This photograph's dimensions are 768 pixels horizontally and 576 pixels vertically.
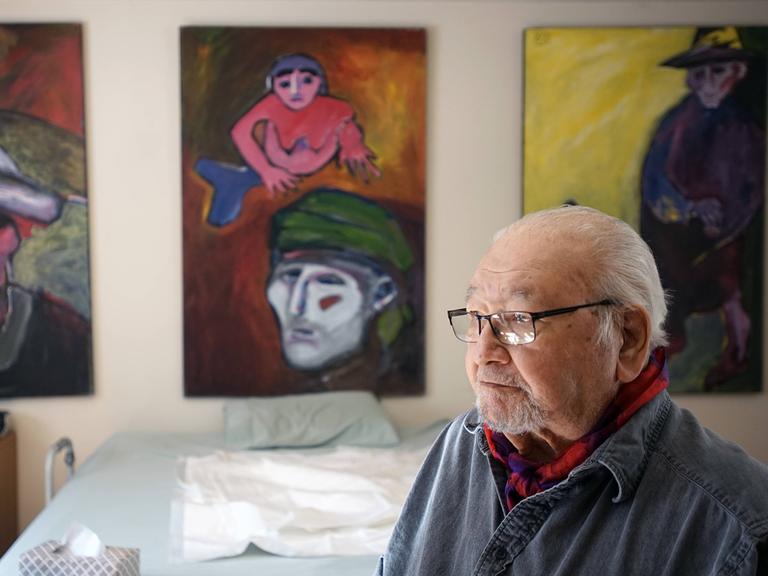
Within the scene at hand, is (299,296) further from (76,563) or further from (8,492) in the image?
(76,563)

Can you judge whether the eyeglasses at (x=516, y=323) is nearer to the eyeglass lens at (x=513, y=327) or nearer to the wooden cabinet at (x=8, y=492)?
the eyeglass lens at (x=513, y=327)

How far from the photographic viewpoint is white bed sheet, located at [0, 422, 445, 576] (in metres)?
2.28

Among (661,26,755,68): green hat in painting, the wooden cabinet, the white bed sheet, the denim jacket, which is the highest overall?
(661,26,755,68): green hat in painting

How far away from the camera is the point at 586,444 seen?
52.2 inches

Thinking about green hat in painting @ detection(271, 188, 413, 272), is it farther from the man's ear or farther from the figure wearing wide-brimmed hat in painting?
the man's ear

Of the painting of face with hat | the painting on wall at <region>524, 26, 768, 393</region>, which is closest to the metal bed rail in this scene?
the painting of face with hat

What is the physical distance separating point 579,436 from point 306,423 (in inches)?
90.4

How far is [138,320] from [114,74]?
0.96m

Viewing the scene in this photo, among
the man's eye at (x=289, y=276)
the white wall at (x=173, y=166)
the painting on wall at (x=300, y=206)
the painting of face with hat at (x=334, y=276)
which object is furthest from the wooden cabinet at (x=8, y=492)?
the man's eye at (x=289, y=276)

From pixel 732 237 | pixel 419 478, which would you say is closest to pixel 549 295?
pixel 419 478

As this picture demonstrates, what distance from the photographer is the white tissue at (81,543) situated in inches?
79.3

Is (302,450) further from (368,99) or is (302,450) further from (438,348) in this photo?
(368,99)

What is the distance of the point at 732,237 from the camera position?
3.94 meters

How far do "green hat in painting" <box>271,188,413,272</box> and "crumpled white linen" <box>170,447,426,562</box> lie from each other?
2.87ft
